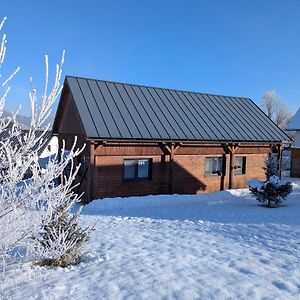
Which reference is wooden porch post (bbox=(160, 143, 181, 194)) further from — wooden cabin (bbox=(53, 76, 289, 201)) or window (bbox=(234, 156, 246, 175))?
window (bbox=(234, 156, 246, 175))

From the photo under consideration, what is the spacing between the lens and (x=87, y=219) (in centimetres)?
1112

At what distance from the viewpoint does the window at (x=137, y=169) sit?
1476 cm

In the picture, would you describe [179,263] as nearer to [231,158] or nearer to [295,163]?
[231,158]

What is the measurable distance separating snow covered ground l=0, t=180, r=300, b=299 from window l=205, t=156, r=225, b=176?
572cm

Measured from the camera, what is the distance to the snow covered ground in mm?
4938

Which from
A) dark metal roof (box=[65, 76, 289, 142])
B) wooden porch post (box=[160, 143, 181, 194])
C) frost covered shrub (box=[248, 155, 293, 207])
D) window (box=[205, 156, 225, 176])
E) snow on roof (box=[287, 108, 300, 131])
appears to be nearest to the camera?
frost covered shrub (box=[248, 155, 293, 207])

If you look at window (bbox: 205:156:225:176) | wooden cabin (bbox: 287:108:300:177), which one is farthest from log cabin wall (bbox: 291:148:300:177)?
window (bbox: 205:156:225:176)

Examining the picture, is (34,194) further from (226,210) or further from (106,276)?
(226,210)

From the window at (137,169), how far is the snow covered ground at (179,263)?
3.25 m

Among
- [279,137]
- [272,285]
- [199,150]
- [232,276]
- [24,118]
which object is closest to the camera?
[24,118]

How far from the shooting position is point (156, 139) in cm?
1503

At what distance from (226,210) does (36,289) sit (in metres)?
9.41

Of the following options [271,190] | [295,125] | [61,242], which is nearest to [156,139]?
[271,190]

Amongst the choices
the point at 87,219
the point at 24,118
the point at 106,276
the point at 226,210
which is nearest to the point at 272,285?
the point at 106,276
